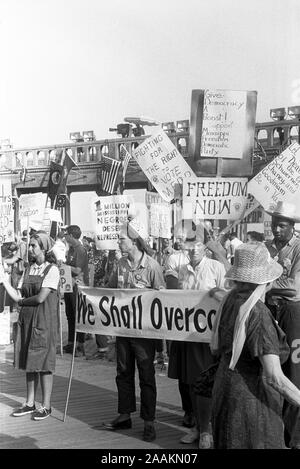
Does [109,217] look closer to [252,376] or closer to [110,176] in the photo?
[110,176]

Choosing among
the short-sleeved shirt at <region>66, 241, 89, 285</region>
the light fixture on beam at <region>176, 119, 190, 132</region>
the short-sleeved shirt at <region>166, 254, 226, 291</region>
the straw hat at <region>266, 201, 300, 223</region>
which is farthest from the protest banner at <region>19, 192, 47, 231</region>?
the light fixture on beam at <region>176, 119, 190, 132</region>

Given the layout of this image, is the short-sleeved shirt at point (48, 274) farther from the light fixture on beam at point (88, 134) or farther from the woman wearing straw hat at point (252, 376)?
the light fixture on beam at point (88, 134)

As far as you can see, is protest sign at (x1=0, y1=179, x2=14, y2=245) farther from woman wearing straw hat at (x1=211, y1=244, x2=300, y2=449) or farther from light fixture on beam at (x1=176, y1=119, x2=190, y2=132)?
woman wearing straw hat at (x1=211, y1=244, x2=300, y2=449)

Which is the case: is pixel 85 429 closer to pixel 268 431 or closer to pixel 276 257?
pixel 276 257

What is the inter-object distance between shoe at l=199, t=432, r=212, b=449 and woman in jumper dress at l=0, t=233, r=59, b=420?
5.83 feet

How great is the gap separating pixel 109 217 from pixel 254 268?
731 cm

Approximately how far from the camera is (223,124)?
32.6 feet

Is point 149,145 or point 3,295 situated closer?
point 149,145

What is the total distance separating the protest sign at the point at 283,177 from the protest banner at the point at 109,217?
2273 mm

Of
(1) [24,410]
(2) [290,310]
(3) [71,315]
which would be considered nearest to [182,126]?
(3) [71,315]

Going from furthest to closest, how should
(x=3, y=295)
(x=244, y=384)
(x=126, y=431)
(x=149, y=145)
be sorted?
1. (x=3, y=295)
2. (x=149, y=145)
3. (x=126, y=431)
4. (x=244, y=384)

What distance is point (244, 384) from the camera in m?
4.17
